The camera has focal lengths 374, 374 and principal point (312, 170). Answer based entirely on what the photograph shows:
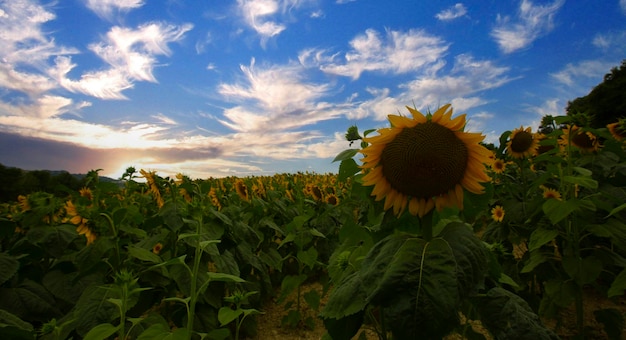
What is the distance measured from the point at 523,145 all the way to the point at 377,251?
389 centimetres

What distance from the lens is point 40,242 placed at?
339 cm

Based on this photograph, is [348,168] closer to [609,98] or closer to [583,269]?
[583,269]

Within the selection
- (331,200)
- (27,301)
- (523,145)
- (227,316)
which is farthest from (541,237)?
(27,301)

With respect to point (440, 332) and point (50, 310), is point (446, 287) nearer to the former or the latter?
point (440, 332)

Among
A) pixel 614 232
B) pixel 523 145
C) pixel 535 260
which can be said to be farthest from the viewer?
pixel 523 145

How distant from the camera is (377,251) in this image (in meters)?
1.53

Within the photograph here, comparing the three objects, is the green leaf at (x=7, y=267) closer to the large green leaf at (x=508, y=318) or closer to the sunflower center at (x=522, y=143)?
the large green leaf at (x=508, y=318)

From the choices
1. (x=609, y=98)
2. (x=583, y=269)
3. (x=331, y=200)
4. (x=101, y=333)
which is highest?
(x=609, y=98)

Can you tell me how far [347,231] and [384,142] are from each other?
0.75m

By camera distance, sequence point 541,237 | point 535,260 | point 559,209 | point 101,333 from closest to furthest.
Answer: point 101,333 < point 559,209 < point 541,237 < point 535,260

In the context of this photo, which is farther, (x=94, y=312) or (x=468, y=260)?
(x=94, y=312)

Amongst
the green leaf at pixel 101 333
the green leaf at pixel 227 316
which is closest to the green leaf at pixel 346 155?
the green leaf at pixel 227 316

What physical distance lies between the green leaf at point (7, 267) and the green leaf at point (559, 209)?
403cm

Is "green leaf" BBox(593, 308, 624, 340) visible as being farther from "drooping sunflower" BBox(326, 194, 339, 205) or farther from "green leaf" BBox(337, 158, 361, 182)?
"drooping sunflower" BBox(326, 194, 339, 205)
